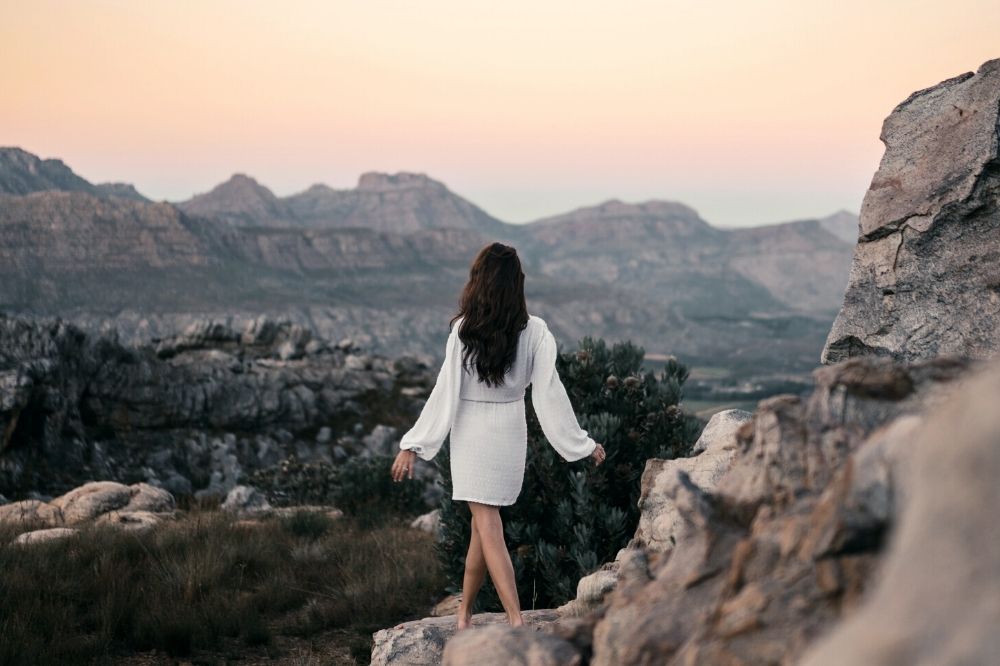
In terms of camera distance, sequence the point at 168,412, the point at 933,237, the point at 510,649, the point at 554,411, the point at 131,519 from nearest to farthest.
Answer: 1. the point at 510,649
2. the point at 554,411
3. the point at 933,237
4. the point at 131,519
5. the point at 168,412

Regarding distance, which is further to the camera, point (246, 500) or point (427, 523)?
point (246, 500)

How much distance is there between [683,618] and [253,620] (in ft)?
16.0

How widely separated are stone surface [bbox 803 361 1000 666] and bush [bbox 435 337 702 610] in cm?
456

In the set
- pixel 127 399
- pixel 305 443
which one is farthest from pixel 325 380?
pixel 127 399

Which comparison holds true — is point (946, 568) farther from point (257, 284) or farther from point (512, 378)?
point (257, 284)

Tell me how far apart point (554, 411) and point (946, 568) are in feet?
11.8

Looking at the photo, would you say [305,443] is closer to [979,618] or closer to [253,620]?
[253,620]

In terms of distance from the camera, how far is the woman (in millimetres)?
5000

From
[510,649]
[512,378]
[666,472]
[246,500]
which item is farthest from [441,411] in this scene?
[246,500]

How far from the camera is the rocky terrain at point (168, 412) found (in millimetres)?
14734

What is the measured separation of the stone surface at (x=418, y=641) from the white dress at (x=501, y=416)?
0.79 meters

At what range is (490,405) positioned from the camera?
16.8 feet

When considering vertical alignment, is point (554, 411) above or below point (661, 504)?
above

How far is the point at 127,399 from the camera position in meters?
17.3
